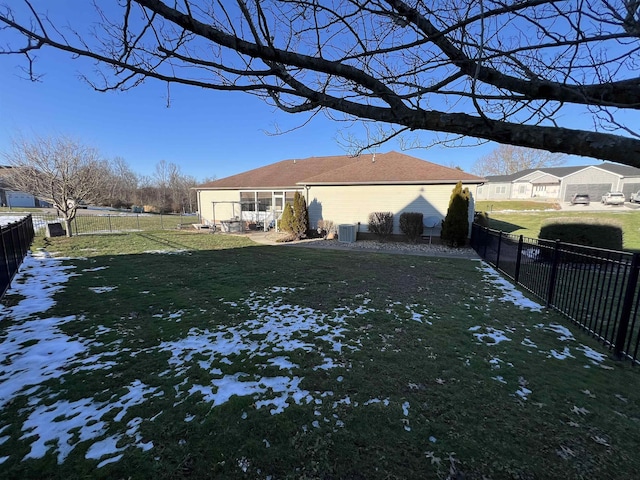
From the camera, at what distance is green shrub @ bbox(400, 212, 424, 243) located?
523 inches

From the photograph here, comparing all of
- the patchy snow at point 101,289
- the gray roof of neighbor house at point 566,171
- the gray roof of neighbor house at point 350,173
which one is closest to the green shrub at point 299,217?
the gray roof of neighbor house at point 350,173

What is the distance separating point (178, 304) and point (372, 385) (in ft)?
12.9

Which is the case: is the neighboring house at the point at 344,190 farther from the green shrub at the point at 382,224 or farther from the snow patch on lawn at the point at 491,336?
the snow patch on lawn at the point at 491,336

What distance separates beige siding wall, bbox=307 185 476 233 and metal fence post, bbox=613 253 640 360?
9.96 m

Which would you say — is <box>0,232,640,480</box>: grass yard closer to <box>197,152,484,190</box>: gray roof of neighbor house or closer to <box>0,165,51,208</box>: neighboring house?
<box>197,152,484,190</box>: gray roof of neighbor house

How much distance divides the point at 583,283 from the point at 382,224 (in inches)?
347

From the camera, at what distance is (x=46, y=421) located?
2371 millimetres

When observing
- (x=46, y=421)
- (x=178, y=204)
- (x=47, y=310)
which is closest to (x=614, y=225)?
(x=46, y=421)

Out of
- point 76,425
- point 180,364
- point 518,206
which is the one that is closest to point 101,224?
point 180,364

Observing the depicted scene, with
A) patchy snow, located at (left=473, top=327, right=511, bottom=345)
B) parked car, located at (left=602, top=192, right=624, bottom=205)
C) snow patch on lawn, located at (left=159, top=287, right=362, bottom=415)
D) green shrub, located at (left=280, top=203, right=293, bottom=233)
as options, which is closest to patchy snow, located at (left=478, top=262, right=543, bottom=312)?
patchy snow, located at (left=473, top=327, right=511, bottom=345)

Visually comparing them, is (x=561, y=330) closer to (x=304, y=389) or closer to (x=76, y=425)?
(x=304, y=389)

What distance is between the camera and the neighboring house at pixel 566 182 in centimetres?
3825

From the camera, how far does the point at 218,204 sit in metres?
20.4

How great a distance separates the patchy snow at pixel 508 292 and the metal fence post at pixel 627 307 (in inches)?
65.6
